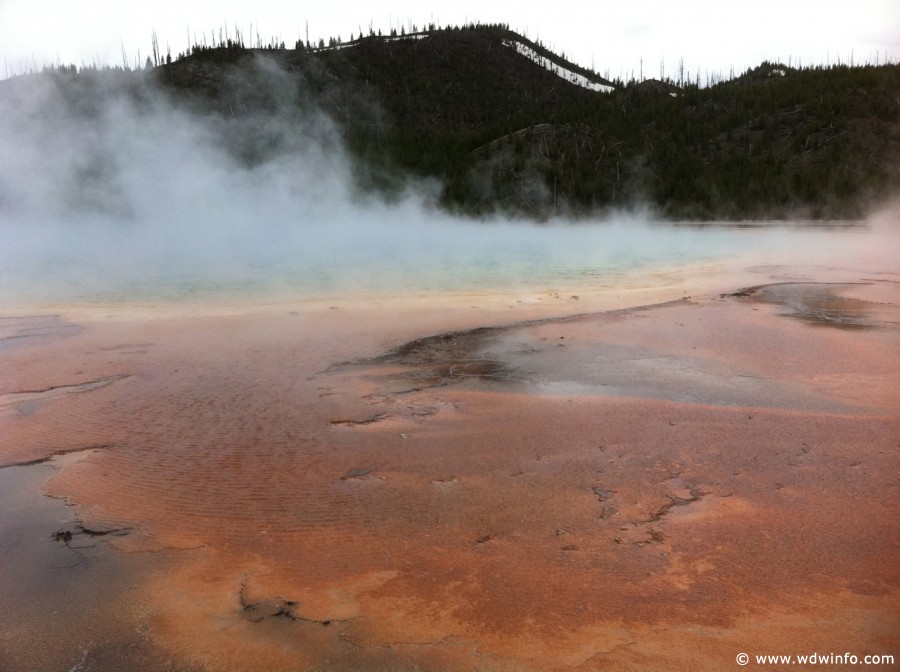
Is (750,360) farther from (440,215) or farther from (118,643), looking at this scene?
(440,215)

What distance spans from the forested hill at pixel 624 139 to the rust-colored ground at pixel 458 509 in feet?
137

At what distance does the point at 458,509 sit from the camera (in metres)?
3.51

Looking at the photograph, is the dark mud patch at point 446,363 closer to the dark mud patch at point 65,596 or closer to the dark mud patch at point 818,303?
the dark mud patch at point 65,596

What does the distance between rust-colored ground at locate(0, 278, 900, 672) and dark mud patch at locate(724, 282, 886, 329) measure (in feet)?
4.31

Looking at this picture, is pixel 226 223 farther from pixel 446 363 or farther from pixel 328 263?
pixel 446 363

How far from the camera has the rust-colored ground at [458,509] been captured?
257cm

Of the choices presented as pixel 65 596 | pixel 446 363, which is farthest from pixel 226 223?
pixel 65 596

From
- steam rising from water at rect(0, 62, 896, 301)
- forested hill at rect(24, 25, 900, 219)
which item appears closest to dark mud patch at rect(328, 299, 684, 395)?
steam rising from water at rect(0, 62, 896, 301)

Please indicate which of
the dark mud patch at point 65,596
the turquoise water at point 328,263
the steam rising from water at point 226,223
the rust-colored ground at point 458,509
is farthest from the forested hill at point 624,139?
the dark mud patch at point 65,596

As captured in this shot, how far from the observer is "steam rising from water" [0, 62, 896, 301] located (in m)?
14.0

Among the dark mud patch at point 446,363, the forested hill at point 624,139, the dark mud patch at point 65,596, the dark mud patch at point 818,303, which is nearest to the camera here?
the dark mud patch at point 65,596

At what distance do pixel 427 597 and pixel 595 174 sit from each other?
49.7 meters

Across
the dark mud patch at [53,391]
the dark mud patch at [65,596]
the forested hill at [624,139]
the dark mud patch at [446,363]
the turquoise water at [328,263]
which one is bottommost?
the dark mud patch at [65,596]

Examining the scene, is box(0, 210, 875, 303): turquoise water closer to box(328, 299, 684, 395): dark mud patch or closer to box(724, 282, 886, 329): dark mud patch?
box(724, 282, 886, 329): dark mud patch
